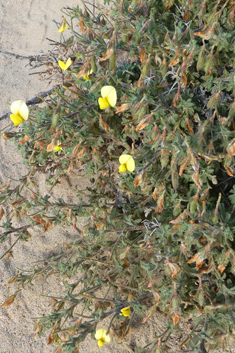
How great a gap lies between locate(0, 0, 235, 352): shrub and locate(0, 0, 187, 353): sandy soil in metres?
0.31

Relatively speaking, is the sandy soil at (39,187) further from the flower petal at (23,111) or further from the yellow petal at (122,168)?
the yellow petal at (122,168)

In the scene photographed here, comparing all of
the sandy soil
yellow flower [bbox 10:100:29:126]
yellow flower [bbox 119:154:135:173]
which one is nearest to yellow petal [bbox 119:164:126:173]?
yellow flower [bbox 119:154:135:173]

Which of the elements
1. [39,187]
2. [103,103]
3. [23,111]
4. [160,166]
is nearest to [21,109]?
[23,111]

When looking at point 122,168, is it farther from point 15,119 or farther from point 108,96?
point 15,119

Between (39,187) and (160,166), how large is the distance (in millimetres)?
992

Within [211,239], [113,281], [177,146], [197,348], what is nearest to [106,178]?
[113,281]

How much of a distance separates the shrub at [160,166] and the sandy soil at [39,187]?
1.02 feet

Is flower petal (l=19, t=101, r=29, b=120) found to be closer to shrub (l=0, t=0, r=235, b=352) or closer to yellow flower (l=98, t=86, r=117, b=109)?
shrub (l=0, t=0, r=235, b=352)

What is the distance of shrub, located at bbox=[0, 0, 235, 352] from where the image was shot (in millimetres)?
1445

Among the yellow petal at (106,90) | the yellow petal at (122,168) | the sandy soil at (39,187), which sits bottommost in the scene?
the sandy soil at (39,187)

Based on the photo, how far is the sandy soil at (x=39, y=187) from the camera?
6.65 feet

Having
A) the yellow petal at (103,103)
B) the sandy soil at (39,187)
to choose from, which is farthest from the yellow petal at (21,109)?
the yellow petal at (103,103)

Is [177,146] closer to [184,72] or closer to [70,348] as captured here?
[184,72]

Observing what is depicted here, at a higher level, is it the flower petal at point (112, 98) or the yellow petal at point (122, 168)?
the flower petal at point (112, 98)
